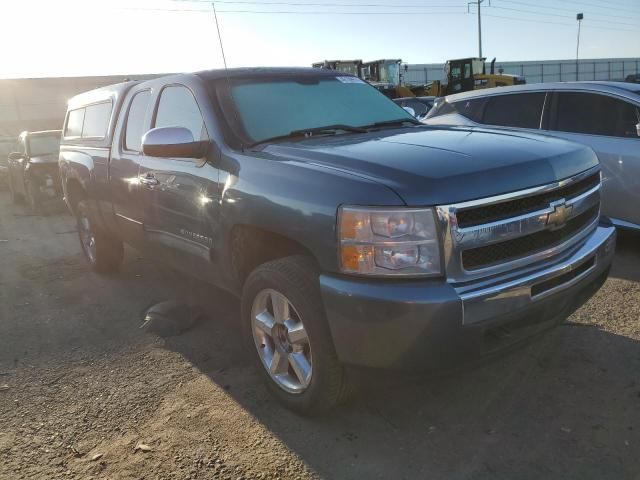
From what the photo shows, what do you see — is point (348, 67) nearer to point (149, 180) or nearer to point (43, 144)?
point (43, 144)

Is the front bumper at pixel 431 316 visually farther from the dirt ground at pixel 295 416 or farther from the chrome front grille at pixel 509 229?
the dirt ground at pixel 295 416

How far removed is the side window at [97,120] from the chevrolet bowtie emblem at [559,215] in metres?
3.92

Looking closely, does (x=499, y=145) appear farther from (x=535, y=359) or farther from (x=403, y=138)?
(x=535, y=359)

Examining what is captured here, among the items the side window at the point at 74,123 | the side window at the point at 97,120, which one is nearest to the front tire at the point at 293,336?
the side window at the point at 97,120

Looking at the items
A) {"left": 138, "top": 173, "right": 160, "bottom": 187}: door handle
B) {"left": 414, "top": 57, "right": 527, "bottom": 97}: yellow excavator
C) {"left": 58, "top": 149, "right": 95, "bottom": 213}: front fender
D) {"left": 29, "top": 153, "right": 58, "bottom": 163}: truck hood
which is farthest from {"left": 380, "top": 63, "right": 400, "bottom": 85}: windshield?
{"left": 138, "top": 173, "right": 160, "bottom": 187}: door handle

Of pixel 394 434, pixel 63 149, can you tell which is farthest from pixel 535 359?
pixel 63 149

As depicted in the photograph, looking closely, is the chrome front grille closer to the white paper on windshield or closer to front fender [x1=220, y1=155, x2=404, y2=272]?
front fender [x1=220, y1=155, x2=404, y2=272]

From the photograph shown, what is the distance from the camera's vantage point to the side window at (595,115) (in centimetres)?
538

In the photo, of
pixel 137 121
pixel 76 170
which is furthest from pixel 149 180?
pixel 76 170

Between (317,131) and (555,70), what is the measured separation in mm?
62250

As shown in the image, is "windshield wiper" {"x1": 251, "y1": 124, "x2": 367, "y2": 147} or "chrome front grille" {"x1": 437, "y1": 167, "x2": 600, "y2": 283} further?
"windshield wiper" {"x1": 251, "y1": 124, "x2": 367, "y2": 147}

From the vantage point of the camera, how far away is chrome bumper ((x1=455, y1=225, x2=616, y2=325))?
7.60ft

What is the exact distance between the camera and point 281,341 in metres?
3.03

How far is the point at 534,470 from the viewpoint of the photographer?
243 cm
